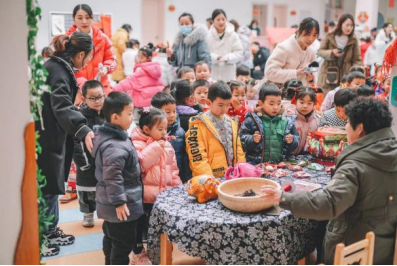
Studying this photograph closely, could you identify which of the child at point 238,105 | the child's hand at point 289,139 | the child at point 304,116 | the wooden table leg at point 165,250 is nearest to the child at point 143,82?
the child at point 238,105

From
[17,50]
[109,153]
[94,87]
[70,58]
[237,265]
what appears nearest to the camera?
[17,50]

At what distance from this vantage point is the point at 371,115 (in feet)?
8.27

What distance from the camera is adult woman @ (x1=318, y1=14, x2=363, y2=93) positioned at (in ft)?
19.2

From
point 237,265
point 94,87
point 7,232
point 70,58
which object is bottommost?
point 237,265

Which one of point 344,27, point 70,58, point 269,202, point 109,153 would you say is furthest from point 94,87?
point 344,27

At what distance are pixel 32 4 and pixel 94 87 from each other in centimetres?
117

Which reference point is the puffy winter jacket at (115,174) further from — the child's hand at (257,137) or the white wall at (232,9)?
the white wall at (232,9)

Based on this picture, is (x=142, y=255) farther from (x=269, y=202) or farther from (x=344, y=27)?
(x=344, y=27)

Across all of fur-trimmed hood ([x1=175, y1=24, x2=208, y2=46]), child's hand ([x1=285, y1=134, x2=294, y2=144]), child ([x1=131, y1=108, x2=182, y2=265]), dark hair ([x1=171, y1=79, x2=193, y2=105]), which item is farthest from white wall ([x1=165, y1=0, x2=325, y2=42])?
child ([x1=131, y1=108, x2=182, y2=265])

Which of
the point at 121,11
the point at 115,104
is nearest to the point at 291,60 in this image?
the point at 115,104

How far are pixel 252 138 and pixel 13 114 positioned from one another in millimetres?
1712

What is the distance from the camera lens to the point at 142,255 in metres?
3.28

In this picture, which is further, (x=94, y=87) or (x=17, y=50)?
(x=94, y=87)

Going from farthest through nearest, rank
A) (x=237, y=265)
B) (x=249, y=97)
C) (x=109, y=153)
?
(x=249, y=97) < (x=109, y=153) < (x=237, y=265)
